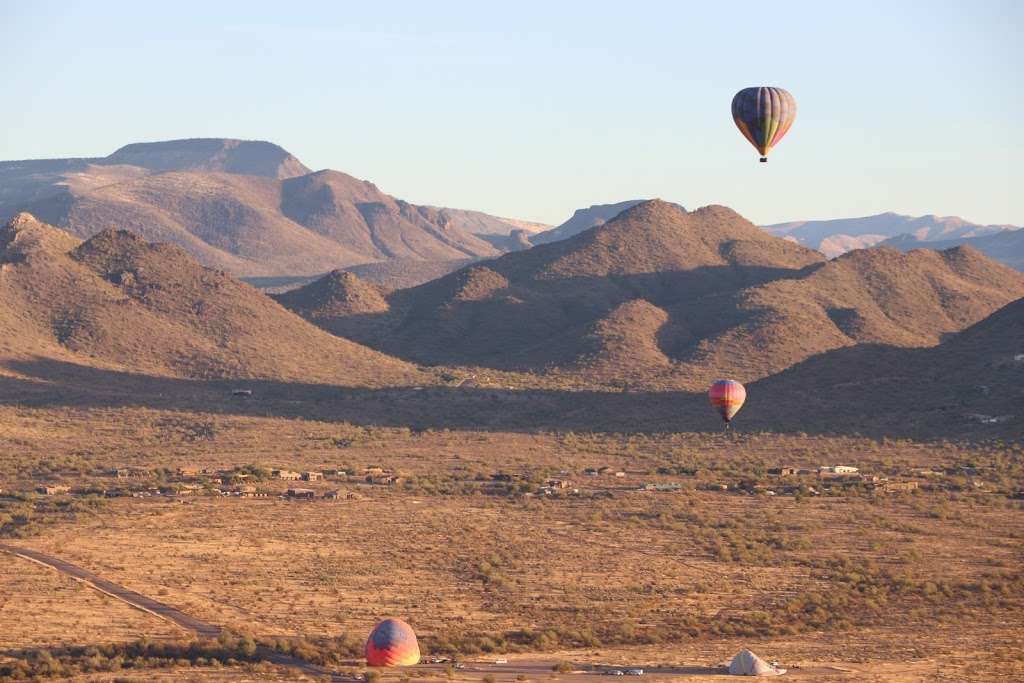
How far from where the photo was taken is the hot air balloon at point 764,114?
75.8 m

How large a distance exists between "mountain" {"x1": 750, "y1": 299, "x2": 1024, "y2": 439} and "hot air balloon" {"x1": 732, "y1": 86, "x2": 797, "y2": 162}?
28.0 meters

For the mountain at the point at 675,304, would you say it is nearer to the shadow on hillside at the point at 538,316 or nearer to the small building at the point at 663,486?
the shadow on hillside at the point at 538,316

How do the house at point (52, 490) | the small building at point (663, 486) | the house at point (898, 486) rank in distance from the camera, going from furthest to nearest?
1. the small building at point (663, 486)
2. the house at point (898, 486)
3. the house at point (52, 490)

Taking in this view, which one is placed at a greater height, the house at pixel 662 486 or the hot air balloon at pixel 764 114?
the hot air balloon at pixel 764 114

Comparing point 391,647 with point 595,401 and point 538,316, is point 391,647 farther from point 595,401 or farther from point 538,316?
point 538,316

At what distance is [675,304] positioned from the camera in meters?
148

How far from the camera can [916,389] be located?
110 meters

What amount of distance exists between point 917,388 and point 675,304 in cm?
3970

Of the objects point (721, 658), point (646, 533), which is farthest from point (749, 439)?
point (721, 658)

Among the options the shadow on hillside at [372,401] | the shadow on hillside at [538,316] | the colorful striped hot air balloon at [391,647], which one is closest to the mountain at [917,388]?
the shadow on hillside at [372,401]

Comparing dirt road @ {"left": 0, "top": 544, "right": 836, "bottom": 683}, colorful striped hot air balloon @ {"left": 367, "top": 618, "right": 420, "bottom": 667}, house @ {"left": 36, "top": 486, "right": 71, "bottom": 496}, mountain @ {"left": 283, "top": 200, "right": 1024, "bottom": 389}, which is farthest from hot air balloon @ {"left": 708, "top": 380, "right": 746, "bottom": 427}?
colorful striped hot air balloon @ {"left": 367, "top": 618, "right": 420, "bottom": 667}

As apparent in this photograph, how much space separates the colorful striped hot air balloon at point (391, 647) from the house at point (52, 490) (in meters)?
35.4

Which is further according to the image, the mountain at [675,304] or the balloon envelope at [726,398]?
the mountain at [675,304]

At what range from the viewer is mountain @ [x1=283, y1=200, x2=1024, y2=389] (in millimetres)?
132750
